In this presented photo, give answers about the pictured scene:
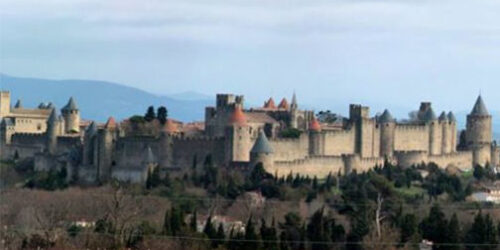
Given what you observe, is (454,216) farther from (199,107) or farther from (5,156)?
(199,107)

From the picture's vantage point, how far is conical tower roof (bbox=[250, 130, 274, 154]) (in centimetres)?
4506

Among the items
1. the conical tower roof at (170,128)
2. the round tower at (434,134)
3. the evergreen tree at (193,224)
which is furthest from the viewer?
the round tower at (434,134)

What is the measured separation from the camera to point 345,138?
5019cm

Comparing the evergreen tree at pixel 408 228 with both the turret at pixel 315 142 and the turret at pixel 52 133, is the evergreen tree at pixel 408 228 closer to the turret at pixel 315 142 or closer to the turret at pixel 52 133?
the turret at pixel 315 142

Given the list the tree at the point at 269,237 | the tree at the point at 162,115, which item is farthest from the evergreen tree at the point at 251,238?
the tree at the point at 162,115

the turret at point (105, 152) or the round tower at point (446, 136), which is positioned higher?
the round tower at point (446, 136)

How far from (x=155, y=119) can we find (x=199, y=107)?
98.5 m

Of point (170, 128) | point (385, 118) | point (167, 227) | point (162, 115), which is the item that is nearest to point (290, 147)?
point (170, 128)

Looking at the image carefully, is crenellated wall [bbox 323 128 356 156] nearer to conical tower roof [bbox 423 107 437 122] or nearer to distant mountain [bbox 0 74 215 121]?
conical tower roof [bbox 423 107 437 122]

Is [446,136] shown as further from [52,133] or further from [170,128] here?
[52,133]

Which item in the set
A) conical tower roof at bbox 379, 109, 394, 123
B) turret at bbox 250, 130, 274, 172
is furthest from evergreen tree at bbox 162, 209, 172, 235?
conical tower roof at bbox 379, 109, 394, 123

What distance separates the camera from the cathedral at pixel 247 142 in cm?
4603

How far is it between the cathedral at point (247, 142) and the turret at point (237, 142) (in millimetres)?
30

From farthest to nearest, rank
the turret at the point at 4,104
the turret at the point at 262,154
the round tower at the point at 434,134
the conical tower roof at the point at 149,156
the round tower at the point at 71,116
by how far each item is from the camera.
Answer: the turret at the point at 4,104, the round tower at the point at 71,116, the round tower at the point at 434,134, the conical tower roof at the point at 149,156, the turret at the point at 262,154
